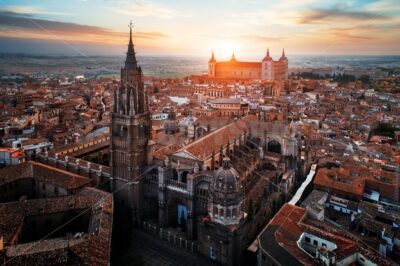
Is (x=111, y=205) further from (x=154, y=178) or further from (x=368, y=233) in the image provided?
(x=368, y=233)

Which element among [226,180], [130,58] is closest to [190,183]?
[226,180]

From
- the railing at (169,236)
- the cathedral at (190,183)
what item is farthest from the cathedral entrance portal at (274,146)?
the railing at (169,236)

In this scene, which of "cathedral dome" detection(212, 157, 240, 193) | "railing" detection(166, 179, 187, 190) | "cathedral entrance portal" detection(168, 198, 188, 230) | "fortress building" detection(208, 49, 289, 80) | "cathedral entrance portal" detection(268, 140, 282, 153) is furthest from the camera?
"fortress building" detection(208, 49, 289, 80)

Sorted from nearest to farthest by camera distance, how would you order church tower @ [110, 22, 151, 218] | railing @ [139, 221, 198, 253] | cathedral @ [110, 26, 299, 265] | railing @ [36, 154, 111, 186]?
1. cathedral @ [110, 26, 299, 265]
2. railing @ [139, 221, 198, 253]
3. church tower @ [110, 22, 151, 218]
4. railing @ [36, 154, 111, 186]

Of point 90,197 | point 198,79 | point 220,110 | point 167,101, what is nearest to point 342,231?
point 90,197

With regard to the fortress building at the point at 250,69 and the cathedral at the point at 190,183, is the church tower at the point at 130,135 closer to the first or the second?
the cathedral at the point at 190,183

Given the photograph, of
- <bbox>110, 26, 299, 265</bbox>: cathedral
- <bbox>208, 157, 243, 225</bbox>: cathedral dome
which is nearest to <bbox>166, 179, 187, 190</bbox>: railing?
<bbox>110, 26, 299, 265</bbox>: cathedral

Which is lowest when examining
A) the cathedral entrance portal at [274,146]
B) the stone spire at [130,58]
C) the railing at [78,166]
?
the railing at [78,166]

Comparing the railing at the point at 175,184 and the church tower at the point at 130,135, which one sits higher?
the church tower at the point at 130,135

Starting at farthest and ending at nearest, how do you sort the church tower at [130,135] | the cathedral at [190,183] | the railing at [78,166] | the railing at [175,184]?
the railing at [78,166] < the church tower at [130,135] < the railing at [175,184] < the cathedral at [190,183]

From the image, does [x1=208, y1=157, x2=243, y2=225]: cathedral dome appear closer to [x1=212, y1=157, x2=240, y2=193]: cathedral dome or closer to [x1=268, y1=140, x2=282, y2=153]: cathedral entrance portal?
[x1=212, y1=157, x2=240, y2=193]: cathedral dome
